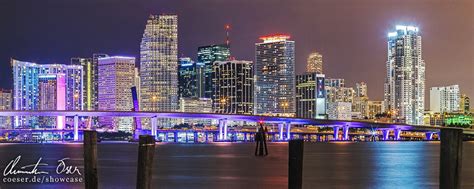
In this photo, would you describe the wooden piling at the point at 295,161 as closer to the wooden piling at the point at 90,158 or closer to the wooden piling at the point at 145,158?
the wooden piling at the point at 145,158

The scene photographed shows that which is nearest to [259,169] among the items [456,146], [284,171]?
[284,171]

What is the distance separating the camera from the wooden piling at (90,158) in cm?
2189

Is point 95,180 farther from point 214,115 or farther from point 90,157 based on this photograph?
point 214,115

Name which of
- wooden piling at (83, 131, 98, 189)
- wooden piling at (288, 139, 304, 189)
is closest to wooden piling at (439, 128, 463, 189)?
wooden piling at (288, 139, 304, 189)

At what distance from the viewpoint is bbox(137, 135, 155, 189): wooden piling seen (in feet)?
61.1

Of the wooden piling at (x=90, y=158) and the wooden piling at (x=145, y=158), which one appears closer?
the wooden piling at (x=145, y=158)

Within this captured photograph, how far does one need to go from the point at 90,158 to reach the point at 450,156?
9.67 meters

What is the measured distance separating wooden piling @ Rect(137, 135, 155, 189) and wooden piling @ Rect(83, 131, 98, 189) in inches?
129

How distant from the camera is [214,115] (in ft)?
519

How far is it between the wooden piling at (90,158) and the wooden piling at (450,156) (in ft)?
30.5
